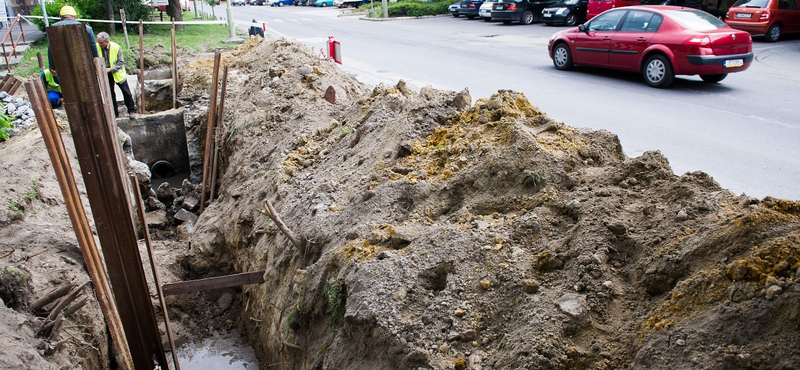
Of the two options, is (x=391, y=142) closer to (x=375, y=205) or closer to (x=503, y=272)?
(x=375, y=205)

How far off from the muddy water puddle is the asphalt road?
532cm

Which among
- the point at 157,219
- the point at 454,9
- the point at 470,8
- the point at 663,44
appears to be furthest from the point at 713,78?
the point at 454,9

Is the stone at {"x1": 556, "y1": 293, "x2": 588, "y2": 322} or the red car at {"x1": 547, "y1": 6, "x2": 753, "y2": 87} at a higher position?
the red car at {"x1": 547, "y1": 6, "x2": 753, "y2": 87}

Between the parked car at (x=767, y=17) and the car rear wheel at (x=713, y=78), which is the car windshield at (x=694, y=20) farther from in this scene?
the parked car at (x=767, y=17)

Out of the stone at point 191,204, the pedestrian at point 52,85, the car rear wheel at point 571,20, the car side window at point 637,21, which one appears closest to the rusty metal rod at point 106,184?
the stone at point 191,204

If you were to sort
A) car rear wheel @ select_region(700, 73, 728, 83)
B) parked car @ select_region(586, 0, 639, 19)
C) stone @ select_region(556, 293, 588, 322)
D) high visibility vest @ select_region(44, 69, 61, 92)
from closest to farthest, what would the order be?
stone @ select_region(556, 293, 588, 322) → high visibility vest @ select_region(44, 69, 61, 92) → car rear wheel @ select_region(700, 73, 728, 83) → parked car @ select_region(586, 0, 639, 19)

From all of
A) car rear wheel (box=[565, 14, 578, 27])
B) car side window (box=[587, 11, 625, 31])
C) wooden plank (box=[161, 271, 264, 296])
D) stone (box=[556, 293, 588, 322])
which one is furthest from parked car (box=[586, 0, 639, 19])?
stone (box=[556, 293, 588, 322])

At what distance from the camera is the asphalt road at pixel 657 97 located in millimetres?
7207

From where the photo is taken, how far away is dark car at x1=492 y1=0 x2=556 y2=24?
24484mm

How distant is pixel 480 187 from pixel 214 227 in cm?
377

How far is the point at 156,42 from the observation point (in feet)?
64.0

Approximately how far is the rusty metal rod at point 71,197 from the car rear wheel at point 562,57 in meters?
11.2

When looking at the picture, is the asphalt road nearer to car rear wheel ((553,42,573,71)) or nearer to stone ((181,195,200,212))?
car rear wheel ((553,42,573,71))

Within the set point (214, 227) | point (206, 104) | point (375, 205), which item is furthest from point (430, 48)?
point (375, 205)
